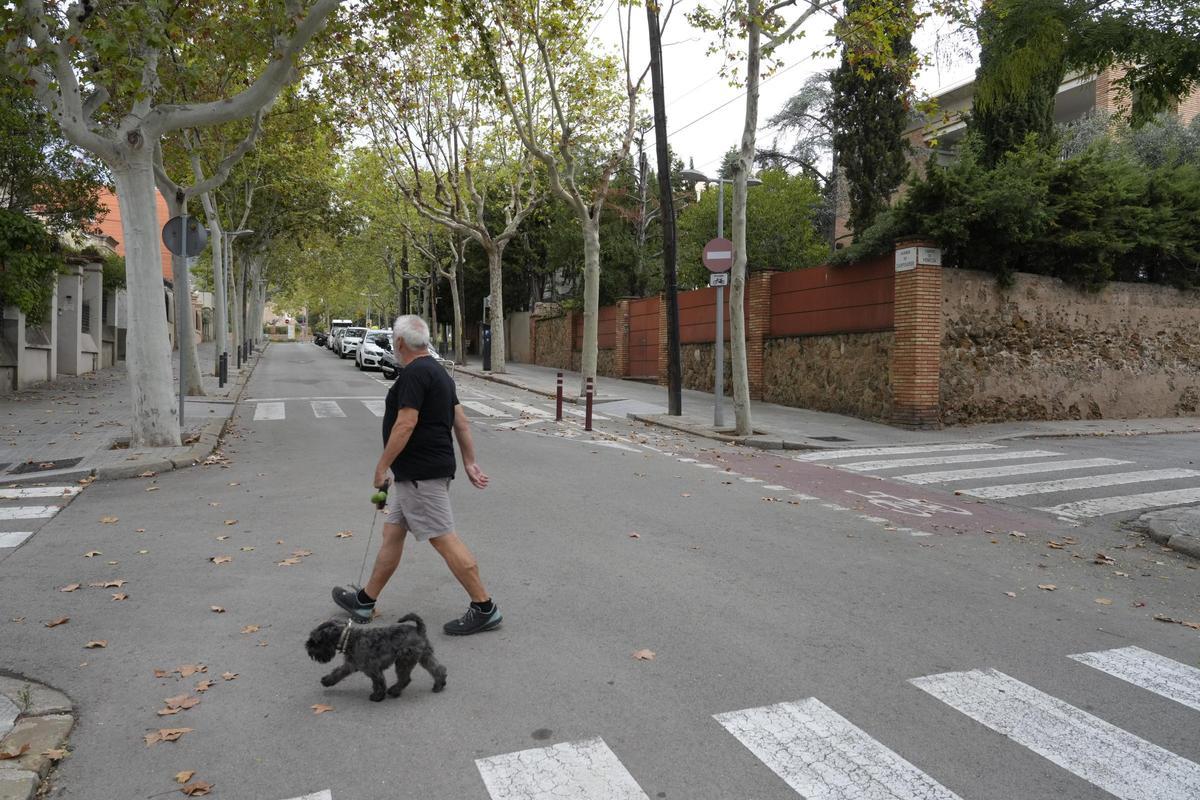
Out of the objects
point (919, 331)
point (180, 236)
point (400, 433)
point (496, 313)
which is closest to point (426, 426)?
point (400, 433)

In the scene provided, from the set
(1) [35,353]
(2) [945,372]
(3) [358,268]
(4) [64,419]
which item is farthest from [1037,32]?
(3) [358,268]

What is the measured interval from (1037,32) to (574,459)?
23.0 ft

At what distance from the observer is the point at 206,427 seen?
516 inches

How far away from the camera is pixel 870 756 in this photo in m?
3.40

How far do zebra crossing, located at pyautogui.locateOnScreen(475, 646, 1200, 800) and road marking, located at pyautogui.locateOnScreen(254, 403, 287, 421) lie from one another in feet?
45.3

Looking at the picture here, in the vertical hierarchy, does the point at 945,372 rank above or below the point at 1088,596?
above

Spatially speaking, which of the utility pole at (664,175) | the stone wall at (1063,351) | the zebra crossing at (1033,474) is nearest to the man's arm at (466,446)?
the zebra crossing at (1033,474)

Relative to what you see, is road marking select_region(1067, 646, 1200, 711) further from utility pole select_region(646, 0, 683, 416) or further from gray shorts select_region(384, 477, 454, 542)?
utility pole select_region(646, 0, 683, 416)

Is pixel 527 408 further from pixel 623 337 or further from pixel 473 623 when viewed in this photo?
pixel 473 623

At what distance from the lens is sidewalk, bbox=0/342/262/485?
9.62m

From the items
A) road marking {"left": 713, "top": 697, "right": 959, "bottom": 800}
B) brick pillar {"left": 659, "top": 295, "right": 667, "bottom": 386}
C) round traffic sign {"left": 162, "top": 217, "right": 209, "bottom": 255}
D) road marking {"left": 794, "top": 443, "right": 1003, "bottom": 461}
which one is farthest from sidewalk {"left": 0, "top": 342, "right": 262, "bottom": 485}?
brick pillar {"left": 659, "top": 295, "right": 667, "bottom": 386}

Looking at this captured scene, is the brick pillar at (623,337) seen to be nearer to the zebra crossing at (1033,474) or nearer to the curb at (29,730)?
the zebra crossing at (1033,474)

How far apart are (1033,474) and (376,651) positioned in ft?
32.0

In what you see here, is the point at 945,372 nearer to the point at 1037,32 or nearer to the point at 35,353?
the point at 1037,32
